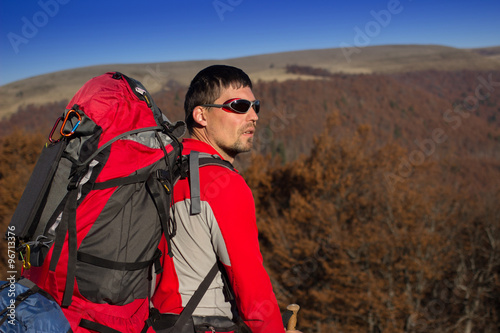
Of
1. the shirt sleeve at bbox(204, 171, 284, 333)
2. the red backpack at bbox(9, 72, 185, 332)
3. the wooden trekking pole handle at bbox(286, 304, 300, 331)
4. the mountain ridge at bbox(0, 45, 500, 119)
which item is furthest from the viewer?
the mountain ridge at bbox(0, 45, 500, 119)

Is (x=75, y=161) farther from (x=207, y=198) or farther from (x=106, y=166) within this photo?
(x=207, y=198)

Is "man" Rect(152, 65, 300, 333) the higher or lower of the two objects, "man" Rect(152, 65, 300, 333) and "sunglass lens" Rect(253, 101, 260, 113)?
the lower

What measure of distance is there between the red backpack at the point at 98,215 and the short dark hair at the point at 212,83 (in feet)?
1.52

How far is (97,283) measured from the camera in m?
1.68

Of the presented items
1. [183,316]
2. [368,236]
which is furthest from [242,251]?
[368,236]

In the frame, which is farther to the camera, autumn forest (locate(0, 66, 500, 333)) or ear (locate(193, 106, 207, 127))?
autumn forest (locate(0, 66, 500, 333))

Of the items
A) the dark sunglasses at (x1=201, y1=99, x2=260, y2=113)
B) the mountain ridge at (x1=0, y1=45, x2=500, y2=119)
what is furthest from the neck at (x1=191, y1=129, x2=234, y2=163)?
the mountain ridge at (x1=0, y1=45, x2=500, y2=119)

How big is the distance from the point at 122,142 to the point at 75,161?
0.22 m

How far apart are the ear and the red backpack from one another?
39 centimetres

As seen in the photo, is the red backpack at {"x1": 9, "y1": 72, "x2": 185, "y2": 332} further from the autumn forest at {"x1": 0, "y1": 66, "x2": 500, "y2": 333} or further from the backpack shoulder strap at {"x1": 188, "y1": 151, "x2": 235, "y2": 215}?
the autumn forest at {"x1": 0, "y1": 66, "x2": 500, "y2": 333}

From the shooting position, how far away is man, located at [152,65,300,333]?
5.96 feet

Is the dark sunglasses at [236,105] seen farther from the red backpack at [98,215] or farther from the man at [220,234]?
the red backpack at [98,215]

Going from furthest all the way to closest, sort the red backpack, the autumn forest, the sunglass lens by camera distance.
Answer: the autumn forest
the sunglass lens
the red backpack

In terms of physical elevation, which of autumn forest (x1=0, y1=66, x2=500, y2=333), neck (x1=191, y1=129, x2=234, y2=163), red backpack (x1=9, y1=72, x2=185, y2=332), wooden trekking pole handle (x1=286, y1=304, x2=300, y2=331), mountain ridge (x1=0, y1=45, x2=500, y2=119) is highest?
mountain ridge (x1=0, y1=45, x2=500, y2=119)
